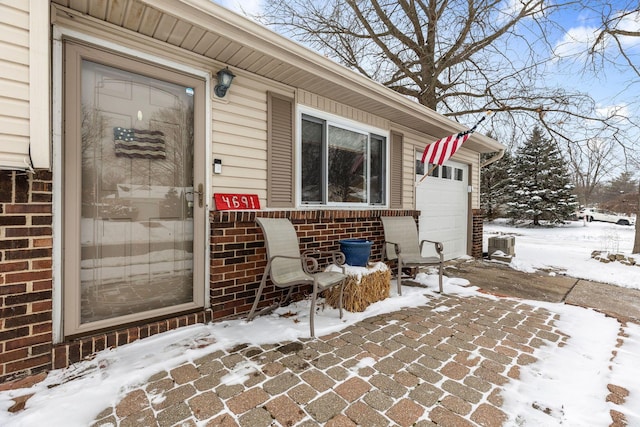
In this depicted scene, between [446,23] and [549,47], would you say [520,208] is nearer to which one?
[549,47]

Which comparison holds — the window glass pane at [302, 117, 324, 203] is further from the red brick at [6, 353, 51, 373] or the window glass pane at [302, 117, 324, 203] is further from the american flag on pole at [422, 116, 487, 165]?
the red brick at [6, 353, 51, 373]

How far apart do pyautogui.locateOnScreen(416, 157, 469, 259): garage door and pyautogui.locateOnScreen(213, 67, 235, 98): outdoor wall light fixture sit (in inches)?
144

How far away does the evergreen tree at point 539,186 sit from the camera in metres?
17.1

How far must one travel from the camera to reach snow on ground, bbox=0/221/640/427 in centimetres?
153

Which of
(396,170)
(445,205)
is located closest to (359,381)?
(396,170)

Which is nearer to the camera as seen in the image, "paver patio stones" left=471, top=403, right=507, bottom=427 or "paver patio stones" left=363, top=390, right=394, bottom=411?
"paver patio stones" left=471, top=403, right=507, bottom=427

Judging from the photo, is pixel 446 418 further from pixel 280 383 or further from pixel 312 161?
pixel 312 161

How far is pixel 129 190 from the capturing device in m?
2.31

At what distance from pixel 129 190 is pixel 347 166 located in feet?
8.55

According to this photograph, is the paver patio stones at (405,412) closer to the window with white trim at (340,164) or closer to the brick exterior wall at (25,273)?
the brick exterior wall at (25,273)

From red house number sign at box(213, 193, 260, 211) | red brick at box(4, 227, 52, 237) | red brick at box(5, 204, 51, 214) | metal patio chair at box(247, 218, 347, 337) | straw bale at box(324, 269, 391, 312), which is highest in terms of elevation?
red house number sign at box(213, 193, 260, 211)

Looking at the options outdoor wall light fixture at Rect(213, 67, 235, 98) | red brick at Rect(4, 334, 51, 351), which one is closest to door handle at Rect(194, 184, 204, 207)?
outdoor wall light fixture at Rect(213, 67, 235, 98)

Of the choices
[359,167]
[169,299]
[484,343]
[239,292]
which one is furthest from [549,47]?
[169,299]

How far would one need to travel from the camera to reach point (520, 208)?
58.0ft
